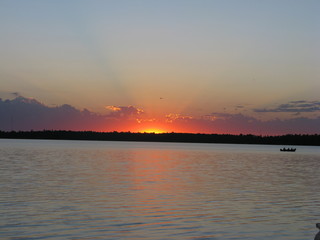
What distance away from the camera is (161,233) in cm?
2034

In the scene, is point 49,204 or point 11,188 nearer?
point 49,204

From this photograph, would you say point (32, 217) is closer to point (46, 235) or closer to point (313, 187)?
point (46, 235)

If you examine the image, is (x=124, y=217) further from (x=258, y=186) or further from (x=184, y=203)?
(x=258, y=186)

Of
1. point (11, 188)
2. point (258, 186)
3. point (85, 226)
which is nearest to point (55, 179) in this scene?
point (11, 188)

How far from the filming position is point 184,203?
29.7 metres

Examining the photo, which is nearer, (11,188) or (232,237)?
(232,237)

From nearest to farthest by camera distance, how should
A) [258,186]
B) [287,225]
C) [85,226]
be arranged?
[85,226]
[287,225]
[258,186]

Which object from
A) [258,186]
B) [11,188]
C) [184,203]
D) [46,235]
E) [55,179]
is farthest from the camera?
[55,179]

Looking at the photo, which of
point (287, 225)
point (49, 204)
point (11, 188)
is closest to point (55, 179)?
point (11, 188)

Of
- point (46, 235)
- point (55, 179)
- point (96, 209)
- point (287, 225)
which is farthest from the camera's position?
point (55, 179)

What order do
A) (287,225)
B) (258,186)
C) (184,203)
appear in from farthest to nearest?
(258,186) → (184,203) → (287,225)

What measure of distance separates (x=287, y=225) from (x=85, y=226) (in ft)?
35.6

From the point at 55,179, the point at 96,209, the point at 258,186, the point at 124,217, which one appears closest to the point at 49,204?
the point at 96,209

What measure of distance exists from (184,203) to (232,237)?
389 inches
